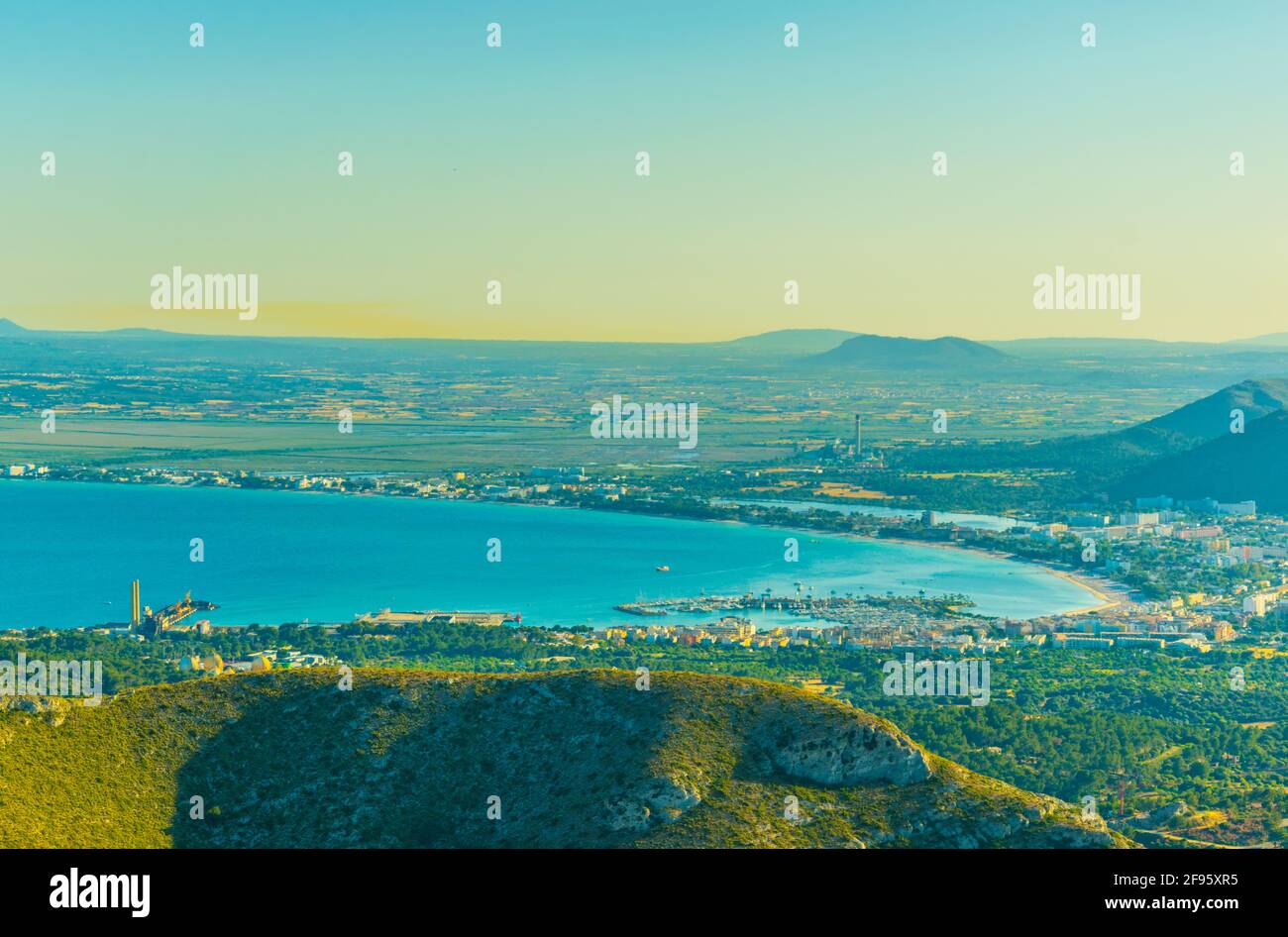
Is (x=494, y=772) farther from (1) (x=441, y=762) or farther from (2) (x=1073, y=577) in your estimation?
(2) (x=1073, y=577)

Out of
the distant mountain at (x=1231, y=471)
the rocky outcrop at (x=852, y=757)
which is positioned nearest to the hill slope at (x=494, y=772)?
the rocky outcrop at (x=852, y=757)

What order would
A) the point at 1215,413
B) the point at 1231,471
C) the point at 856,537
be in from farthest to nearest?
→ the point at 1215,413
the point at 1231,471
the point at 856,537

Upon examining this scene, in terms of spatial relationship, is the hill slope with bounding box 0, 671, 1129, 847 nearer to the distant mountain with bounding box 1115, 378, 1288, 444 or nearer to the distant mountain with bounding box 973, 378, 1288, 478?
the distant mountain with bounding box 973, 378, 1288, 478

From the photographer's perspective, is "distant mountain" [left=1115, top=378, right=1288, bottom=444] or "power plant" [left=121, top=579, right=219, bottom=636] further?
"distant mountain" [left=1115, top=378, right=1288, bottom=444]

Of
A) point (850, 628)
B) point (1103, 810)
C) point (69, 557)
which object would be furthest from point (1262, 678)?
point (69, 557)

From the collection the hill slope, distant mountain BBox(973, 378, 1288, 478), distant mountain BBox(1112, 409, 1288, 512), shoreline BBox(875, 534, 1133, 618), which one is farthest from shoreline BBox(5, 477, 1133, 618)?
the hill slope

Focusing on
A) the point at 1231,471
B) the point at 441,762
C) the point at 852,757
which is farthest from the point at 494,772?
the point at 1231,471

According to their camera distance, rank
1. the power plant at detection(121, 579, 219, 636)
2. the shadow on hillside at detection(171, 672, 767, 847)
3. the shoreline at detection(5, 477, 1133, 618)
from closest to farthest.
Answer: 1. the shadow on hillside at detection(171, 672, 767, 847)
2. the power plant at detection(121, 579, 219, 636)
3. the shoreline at detection(5, 477, 1133, 618)
